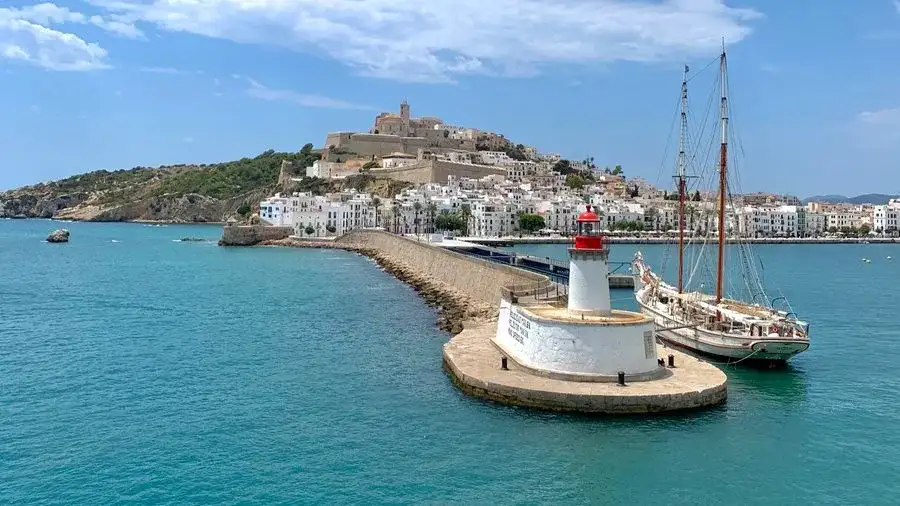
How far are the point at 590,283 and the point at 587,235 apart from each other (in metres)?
1.08

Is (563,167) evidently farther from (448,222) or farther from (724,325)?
(724,325)

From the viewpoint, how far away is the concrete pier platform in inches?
621

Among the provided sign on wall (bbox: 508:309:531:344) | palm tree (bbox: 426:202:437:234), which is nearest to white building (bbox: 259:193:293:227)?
palm tree (bbox: 426:202:437:234)

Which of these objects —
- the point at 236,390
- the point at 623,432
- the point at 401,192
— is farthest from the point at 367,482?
the point at 401,192

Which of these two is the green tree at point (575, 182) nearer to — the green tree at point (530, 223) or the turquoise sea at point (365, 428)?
the green tree at point (530, 223)

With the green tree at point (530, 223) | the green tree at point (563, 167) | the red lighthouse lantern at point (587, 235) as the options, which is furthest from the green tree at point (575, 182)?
the red lighthouse lantern at point (587, 235)

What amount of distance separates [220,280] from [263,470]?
35626 millimetres

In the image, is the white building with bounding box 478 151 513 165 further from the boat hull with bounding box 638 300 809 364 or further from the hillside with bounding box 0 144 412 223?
the boat hull with bounding box 638 300 809 364

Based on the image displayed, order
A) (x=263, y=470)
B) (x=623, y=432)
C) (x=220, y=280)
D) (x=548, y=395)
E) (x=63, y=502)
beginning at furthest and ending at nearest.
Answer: (x=220, y=280) < (x=548, y=395) < (x=623, y=432) < (x=263, y=470) < (x=63, y=502)

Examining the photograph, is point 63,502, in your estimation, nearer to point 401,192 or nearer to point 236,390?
point 236,390

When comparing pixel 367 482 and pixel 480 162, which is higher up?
pixel 480 162

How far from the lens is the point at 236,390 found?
19.2 meters

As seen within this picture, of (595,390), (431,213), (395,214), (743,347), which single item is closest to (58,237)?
(395,214)

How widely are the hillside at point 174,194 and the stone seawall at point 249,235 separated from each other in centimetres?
3947
